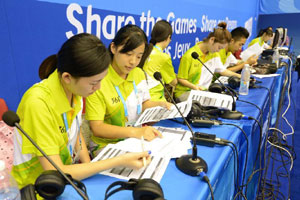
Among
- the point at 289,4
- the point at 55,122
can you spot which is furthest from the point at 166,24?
the point at 289,4

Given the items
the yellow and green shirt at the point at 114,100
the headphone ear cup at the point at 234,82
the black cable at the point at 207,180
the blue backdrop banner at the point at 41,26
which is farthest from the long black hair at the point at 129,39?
the headphone ear cup at the point at 234,82

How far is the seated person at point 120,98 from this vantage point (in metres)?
1.11

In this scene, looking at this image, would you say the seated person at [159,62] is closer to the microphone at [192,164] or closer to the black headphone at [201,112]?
the black headphone at [201,112]

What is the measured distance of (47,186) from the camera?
1.97 feet

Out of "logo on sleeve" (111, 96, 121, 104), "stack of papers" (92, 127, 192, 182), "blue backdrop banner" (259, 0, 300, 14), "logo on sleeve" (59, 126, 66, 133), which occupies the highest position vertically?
"blue backdrop banner" (259, 0, 300, 14)

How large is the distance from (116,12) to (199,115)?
1.16m

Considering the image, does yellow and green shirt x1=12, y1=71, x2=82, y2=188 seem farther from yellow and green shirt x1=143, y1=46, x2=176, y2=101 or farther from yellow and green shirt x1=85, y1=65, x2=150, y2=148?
yellow and green shirt x1=143, y1=46, x2=176, y2=101

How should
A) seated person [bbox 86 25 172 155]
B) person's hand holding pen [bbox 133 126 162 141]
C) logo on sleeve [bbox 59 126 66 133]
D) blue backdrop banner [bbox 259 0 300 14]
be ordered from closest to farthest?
1. logo on sleeve [bbox 59 126 66 133]
2. person's hand holding pen [bbox 133 126 162 141]
3. seated person [bbox 86 25 172 155]
4. blue backdrop banner [bbox 259 0 300 14]

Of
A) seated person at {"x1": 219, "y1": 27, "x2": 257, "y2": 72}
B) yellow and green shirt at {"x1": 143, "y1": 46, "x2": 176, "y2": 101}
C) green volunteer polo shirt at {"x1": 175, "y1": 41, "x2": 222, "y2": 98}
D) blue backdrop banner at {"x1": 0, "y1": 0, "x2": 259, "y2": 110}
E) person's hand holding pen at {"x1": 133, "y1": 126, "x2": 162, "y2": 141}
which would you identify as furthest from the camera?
seated person at {"x1": 219, "y1": 27, "x2": 257, "y2": 72}

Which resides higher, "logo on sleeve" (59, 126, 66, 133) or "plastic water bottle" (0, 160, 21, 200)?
"logo on sleeve" (59, 126, 66, 133)

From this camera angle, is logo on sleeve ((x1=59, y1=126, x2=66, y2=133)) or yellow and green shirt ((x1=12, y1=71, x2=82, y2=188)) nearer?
yellow and green shirt ((x1=12, y1=71, x2=82, y2=188))

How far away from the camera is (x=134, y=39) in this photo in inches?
44.7

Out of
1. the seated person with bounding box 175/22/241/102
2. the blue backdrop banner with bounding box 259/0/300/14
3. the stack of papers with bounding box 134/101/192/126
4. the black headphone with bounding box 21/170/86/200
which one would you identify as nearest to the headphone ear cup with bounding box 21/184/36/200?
the black headphone with bounding box 21/170/86/200

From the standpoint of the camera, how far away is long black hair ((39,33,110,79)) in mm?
790
